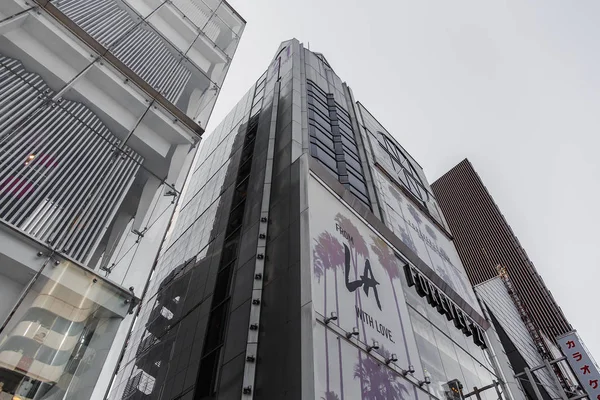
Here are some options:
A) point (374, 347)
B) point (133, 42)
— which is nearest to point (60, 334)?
point (374, 347)

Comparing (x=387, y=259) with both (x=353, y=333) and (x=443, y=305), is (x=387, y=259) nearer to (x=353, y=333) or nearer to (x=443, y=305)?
(x=443, y=305)

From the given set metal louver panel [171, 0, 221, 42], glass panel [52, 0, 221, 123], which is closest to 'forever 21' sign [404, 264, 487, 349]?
glass panel [52, 0, 221, 123]

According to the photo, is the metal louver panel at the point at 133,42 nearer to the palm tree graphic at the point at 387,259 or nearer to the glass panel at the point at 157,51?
the glass panel at the point at 157,51

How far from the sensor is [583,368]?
22031 mm

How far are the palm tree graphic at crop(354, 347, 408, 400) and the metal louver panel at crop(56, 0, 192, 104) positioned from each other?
11.4m

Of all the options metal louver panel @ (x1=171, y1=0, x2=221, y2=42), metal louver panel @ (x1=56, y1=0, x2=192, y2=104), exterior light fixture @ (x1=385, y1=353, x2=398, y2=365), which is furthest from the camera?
metal louver panel @ (x1=171, y1=0, x2=221, y2=42)

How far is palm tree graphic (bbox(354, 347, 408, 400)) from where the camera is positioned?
412 inches

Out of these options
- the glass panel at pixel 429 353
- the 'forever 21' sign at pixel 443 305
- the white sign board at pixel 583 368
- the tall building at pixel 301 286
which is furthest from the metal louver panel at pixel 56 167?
the white sign board at pixel 583 368

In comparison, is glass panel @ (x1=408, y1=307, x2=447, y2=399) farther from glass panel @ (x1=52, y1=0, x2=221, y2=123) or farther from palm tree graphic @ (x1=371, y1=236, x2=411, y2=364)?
glass panel @ (x1=52, y1=0, x2=221, y2=123)

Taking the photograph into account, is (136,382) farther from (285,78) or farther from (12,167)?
(285,78)

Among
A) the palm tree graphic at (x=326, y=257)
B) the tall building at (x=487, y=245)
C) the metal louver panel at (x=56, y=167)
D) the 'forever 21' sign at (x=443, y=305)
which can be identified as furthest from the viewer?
the tall building at (x=487, y=245)

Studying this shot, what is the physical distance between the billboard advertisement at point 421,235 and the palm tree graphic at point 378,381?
10.1 metres

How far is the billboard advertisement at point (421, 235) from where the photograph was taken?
22.7 metres

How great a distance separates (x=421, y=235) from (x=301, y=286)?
16.5 m
